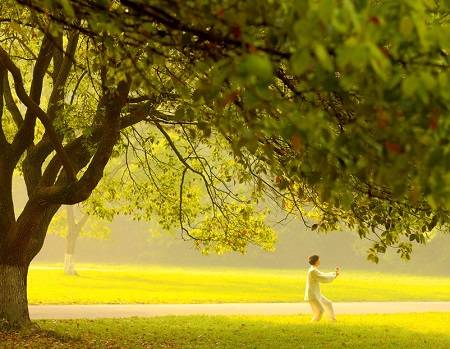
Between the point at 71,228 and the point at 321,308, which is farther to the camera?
the point at 71,228

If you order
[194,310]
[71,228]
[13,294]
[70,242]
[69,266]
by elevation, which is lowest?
[194,310]

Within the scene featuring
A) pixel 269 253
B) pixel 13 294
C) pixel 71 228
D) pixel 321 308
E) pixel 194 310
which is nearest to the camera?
pixel 13 294

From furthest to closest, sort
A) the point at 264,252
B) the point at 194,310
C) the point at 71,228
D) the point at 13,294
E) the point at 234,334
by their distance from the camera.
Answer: the point at 264,252
the point at 71,228
the point at 194,310
the point at 234,334
the point at 13,294

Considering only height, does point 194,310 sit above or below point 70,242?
below

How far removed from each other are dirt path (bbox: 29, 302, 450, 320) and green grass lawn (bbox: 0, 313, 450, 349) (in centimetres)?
154

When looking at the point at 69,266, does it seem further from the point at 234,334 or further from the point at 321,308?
the point at 234,334

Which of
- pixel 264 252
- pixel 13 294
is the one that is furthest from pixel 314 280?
pixel 264 252

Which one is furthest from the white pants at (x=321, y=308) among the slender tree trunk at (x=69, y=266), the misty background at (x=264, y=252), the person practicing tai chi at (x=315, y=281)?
the misty background at (x=264, y=252)

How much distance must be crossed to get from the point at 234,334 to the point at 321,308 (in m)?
2.85

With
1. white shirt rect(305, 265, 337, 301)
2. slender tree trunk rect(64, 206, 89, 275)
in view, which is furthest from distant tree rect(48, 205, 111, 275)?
white shirt rect(305, 265, 337, 301)

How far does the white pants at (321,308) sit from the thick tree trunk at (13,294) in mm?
6724

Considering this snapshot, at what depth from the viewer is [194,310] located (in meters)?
19.4

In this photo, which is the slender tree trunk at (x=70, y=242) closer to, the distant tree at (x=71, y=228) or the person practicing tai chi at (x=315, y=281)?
the distant tree at (x=71, y=228)

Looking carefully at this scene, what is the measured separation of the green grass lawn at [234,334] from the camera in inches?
477
